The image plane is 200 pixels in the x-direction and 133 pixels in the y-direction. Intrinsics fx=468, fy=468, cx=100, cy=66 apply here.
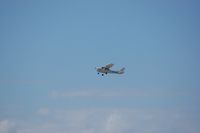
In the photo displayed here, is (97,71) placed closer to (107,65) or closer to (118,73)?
(107,65)

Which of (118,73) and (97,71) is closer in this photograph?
(97,71)

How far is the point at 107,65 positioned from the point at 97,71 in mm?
3369

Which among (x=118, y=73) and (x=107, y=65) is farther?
(x=118, y=73)

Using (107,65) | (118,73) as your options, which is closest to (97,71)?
(107,65)

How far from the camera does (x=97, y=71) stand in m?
130

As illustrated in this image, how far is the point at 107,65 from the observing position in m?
131

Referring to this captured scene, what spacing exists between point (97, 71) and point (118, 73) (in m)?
15.9

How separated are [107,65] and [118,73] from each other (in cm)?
1431

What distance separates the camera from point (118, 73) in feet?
474
